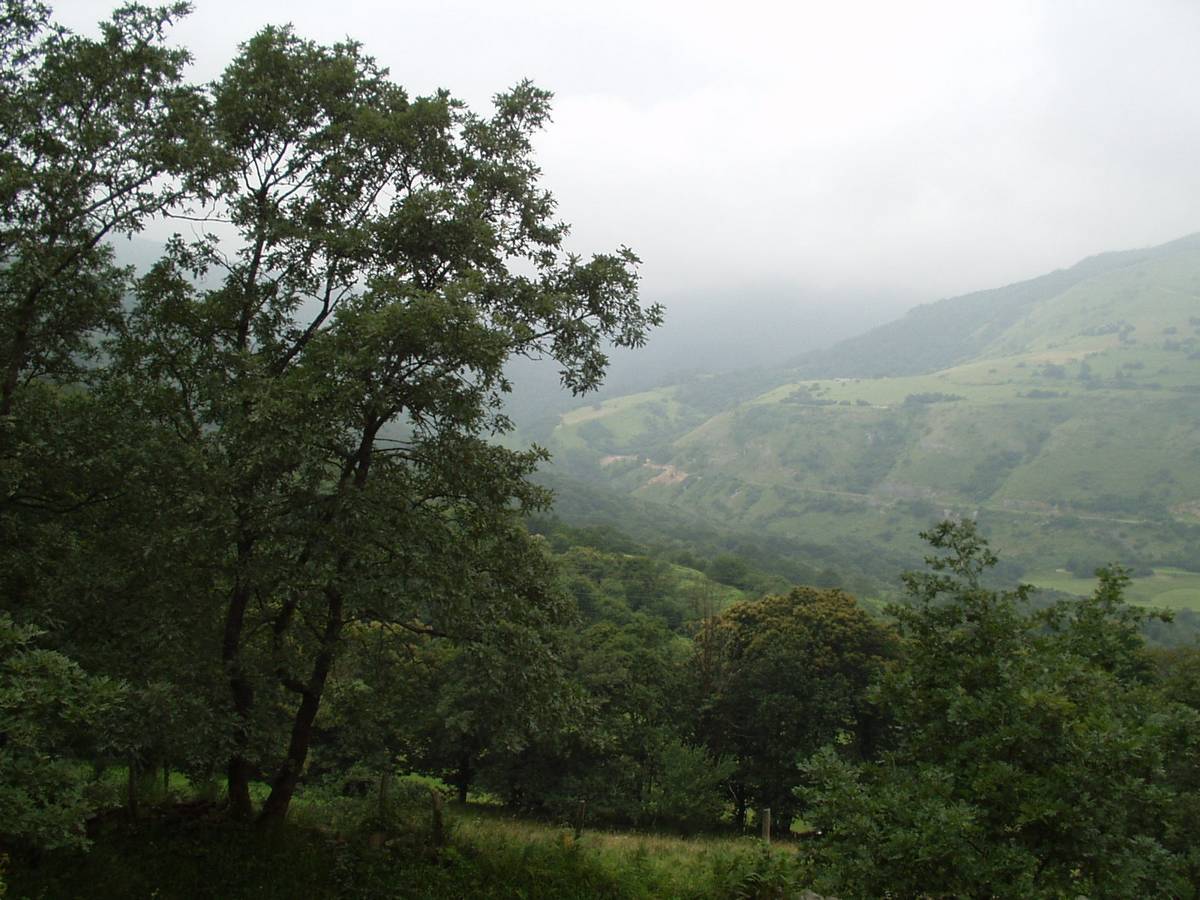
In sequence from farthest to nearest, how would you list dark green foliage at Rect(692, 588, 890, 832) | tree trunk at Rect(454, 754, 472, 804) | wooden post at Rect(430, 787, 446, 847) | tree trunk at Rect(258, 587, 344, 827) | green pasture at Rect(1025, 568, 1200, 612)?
green pasture at Rect(1025, 568, 1200, 612) → tree trunk at Rect(454, 754, 472, 804) → dark green foliage at Rect(692, 588, 890, 832) → wooden post at Rect(430, 787, 446, 847) → tree trunk at Rect(258, 587, 344, 827)

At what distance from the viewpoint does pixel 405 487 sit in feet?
41.2

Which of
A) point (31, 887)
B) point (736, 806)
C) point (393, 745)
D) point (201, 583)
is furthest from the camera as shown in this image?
point (736, 806)

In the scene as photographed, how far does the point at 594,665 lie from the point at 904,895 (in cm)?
2317

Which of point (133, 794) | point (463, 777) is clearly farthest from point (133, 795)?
point (463, 777)

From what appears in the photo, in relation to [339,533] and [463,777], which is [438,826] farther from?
[463,777]

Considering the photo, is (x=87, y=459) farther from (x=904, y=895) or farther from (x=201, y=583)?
(x=904, y=895)

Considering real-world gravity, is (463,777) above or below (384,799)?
below

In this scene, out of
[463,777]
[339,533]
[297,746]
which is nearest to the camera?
[339,533]

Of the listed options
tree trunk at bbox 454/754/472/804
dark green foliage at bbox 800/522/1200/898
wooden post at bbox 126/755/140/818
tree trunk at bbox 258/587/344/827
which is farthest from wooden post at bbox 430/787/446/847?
tree trunk at bbox 454/754/472/804

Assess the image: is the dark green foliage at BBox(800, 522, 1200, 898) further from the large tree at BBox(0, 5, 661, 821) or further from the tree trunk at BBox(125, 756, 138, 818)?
the tree trunk at BBox(125, 756, 138, 818)

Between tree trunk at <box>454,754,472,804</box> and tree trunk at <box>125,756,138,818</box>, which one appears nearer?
tree trunk at <box>125,756,138,818</box>

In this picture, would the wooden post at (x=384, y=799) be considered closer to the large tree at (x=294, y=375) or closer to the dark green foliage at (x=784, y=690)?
the large tree at (x=294, y=375)

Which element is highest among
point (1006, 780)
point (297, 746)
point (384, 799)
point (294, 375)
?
point (294, 375)

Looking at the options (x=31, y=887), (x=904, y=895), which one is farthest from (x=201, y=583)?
(x=904, y=895)
